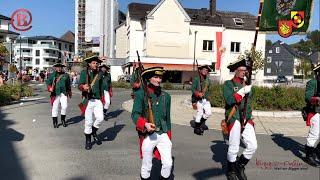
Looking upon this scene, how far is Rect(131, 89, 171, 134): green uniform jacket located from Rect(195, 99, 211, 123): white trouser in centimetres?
533

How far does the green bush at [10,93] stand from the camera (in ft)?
59.4

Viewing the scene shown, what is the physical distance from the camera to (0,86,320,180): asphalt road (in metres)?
6.84

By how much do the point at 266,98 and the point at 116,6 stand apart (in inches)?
2586

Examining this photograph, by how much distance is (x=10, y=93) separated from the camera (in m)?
19.5

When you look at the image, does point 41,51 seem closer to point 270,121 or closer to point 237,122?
point 270,121

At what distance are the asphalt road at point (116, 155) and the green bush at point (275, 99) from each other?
4684mm

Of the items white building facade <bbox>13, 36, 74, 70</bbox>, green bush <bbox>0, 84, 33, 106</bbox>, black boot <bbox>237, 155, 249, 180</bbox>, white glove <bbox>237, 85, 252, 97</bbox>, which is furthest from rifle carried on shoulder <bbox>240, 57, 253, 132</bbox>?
white building facade <bbox>13, 36, 74, 70</bbox>

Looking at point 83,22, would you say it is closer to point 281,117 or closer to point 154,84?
point 281,117

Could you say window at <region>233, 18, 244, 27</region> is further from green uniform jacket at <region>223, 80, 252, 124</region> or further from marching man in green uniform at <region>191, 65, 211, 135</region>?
green uniform jacket at <region>223, 80, 252, 124</region>

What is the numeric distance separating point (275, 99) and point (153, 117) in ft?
36.6

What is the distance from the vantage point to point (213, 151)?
347 inches

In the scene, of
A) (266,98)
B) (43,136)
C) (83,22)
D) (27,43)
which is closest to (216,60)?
(266,98)

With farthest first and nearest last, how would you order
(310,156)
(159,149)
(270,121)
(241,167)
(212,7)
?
(212,7)
(270,121)
(310,156)
(241,167)
(159,149)

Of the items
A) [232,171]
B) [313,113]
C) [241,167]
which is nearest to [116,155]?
[232,171]
